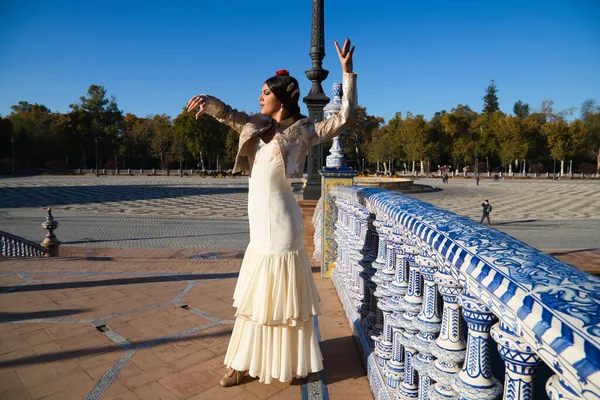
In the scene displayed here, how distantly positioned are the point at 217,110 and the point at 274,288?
118 cm

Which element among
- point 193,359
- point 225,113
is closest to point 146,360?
point 193,359

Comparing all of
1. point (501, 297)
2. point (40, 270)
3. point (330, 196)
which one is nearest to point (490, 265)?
point (501, 297)

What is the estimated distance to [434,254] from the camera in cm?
149

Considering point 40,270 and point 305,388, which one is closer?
point 305,388

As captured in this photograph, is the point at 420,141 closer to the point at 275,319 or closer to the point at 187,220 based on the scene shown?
the point at 187,220

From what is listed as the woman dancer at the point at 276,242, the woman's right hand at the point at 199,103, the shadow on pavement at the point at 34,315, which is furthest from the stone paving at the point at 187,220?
the woman's right hand at the point at 199,103

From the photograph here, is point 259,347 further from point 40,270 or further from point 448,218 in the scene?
point 40,270

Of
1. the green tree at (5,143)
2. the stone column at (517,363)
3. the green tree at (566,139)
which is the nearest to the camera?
the stone column at (517,363)

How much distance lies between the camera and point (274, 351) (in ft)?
8.46

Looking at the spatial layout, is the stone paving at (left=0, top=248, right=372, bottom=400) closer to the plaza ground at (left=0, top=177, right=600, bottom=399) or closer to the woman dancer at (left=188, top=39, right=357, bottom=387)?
the plaza ground at (left=0, top=177, right=600, bottom=399)

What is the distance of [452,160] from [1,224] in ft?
195

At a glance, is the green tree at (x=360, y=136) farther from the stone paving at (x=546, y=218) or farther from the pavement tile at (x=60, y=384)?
the pavement tile at (x=60, y=384)

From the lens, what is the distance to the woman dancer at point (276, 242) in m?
2.51

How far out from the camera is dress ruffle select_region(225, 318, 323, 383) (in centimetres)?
258
